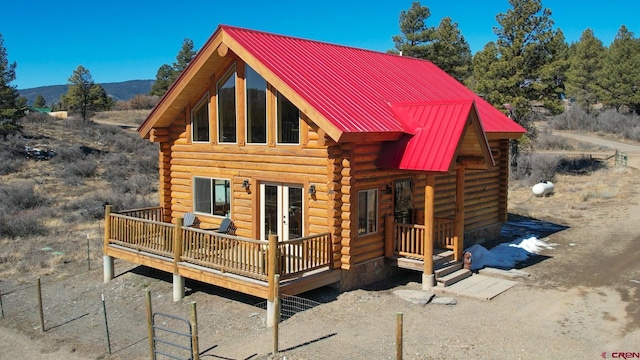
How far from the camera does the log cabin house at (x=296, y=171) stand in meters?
13.4

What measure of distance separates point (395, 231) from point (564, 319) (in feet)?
14.6

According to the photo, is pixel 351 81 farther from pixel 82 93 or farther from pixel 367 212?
pixel 82 93

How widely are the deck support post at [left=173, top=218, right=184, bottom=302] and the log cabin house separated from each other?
28 mm

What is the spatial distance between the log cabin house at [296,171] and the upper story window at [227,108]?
34 mm

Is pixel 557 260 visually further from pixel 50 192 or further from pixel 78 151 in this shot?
pixel 78 151

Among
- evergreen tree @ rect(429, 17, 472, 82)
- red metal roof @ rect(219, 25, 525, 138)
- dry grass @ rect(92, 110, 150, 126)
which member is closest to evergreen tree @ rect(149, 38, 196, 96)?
dry grass @ rect(92, 110, 150, 126)

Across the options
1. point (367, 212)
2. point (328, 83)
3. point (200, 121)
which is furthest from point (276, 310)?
point (200, 121)

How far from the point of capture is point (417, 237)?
1441 centimetres

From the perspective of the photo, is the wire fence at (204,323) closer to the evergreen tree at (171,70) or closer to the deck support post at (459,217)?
the deck support post at (459,217)

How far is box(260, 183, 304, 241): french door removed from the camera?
571 inches

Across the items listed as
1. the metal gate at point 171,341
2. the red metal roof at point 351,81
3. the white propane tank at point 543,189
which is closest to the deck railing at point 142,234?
the metal gate at point 171,341

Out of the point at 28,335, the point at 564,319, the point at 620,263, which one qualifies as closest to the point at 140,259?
the point at 28,335

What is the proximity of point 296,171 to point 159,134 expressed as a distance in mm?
5428

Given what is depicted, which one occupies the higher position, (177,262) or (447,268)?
(177,262)
